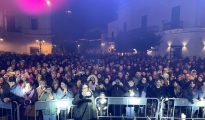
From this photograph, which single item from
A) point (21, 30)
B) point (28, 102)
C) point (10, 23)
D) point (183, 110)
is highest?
point (10, 23)

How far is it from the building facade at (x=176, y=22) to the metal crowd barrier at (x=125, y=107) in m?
16.7

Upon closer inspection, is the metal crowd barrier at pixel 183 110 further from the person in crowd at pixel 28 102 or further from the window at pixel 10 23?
the window at pixel 10 23

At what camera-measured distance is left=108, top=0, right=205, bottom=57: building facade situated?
21000mm

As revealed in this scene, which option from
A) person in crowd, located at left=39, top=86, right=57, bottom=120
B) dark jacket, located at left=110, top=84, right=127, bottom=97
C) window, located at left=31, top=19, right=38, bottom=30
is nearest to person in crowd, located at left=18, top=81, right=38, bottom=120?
person in crowd, located at left=39, top=86, right=57, bottom=120

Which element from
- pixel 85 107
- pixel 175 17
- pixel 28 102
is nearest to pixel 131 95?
pixel 85 107

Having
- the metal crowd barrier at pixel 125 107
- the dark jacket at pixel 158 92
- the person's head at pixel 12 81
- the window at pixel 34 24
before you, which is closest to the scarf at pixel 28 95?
the person's head at pixel 12 81

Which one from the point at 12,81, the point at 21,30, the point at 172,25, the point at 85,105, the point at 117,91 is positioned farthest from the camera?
the point at 21,30

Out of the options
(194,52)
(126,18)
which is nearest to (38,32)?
(126,18)

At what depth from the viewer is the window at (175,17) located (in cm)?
2331

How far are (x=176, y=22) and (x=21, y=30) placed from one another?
2487 cm

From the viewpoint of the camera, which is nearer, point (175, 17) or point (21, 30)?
point (175, 17)

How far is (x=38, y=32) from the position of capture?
3581 cm

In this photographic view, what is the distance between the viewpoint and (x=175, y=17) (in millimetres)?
23859

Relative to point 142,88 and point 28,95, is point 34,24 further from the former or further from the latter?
point 142,88
